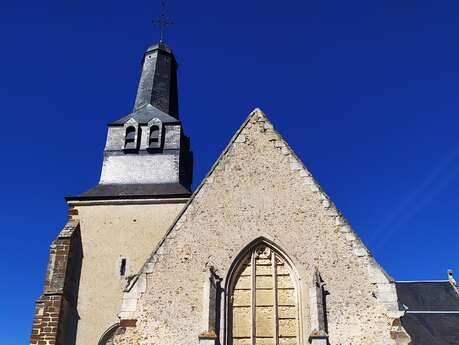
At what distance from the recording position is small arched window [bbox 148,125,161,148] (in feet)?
57.7

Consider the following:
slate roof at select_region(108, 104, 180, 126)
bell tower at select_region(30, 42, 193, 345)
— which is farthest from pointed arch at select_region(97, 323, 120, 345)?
slate roof at select_region(108, 104, 180, 126)

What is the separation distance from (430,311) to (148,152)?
33.7ft

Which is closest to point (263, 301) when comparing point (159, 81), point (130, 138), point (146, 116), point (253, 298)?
point (253, 298)

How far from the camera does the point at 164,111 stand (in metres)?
19.0

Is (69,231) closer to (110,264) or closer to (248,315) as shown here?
(110,264)

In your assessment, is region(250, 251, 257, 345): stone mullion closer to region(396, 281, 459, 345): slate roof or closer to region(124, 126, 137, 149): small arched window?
region(396, 281, 459, 345): slate roof

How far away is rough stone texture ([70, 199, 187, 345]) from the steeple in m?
0.44

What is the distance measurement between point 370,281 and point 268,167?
9.42ft

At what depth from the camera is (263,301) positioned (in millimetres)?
8891

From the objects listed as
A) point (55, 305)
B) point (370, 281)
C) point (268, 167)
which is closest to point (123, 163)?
point (55, 305)

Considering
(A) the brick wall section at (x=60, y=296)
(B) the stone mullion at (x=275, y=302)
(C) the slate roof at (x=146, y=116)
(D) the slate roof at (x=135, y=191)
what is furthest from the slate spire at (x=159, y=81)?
(B) the stone mullion at (x=275, y=302)

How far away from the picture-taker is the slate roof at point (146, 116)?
59.3 feet

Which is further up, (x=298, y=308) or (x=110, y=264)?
(x=110, y=264)

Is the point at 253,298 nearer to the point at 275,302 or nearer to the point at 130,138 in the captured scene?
the point at 275,302
